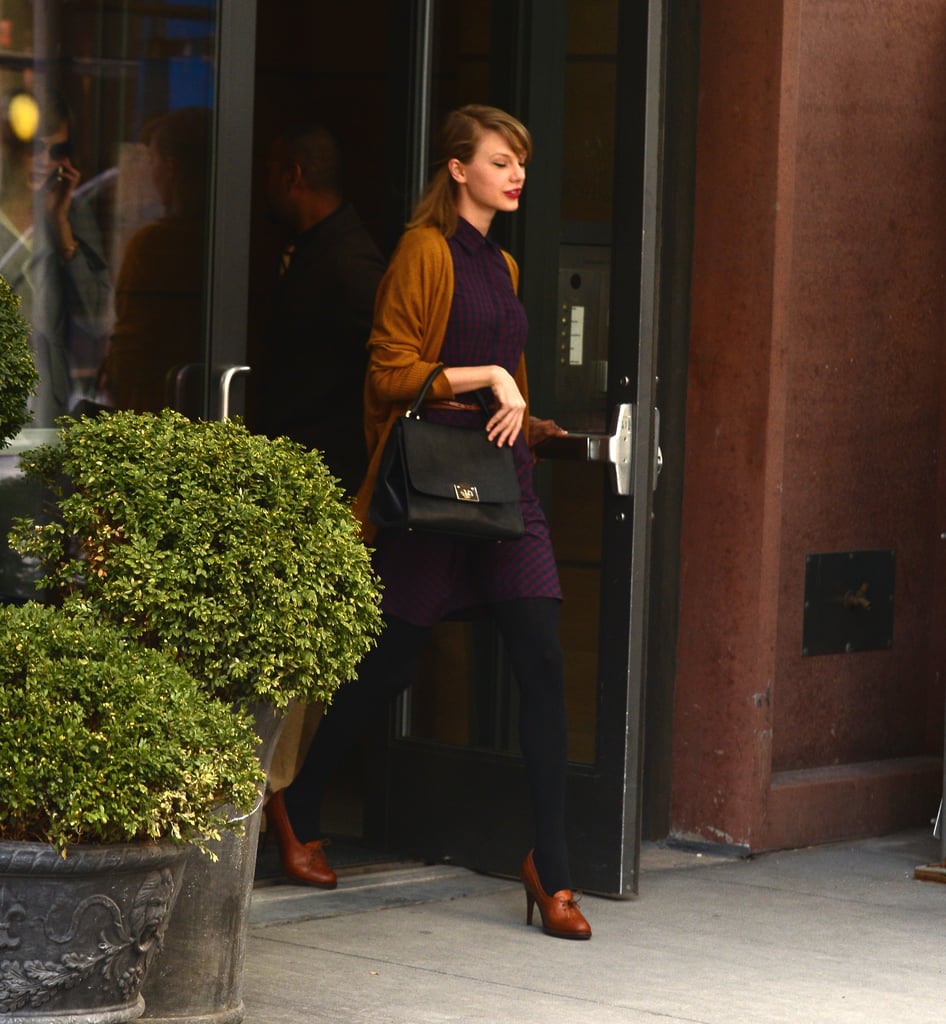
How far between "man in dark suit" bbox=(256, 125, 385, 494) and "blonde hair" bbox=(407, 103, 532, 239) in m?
0.64

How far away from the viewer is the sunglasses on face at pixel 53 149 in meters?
4.65

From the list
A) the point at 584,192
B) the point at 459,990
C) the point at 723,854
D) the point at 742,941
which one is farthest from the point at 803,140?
the point at 459,990

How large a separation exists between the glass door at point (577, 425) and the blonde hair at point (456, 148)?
0.39 metres

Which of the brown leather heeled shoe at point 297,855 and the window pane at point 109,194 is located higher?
the window pane at point 109,194

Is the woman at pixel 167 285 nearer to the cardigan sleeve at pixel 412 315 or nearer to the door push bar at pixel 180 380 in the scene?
the door push bar at pixel 180 380

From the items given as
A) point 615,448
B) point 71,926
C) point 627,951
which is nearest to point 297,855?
point 627,951

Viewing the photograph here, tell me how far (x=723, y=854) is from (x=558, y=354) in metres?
1.58

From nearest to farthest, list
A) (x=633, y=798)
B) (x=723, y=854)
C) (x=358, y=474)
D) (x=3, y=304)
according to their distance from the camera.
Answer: (x=3, y=304)
(x=633, y=798)
(x=358, y=474)
(x=723, y=854)

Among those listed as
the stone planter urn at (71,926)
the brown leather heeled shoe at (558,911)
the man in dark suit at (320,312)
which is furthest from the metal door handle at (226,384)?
the stone planter urn at (71,926)

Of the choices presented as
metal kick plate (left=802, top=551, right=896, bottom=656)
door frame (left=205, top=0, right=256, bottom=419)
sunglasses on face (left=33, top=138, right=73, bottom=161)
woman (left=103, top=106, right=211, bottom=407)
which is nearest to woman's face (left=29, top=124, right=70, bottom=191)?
sunglasses on face (left=33, top=138, right=73, bottom=161)

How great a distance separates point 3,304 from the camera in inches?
149

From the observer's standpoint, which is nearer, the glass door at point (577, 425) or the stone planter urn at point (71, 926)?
the stone planter urn at point (71, 926)

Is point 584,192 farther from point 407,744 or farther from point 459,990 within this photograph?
point 459,990

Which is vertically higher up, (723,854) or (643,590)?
(643,590)
